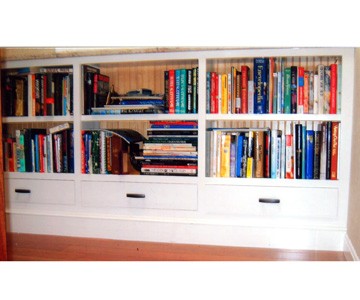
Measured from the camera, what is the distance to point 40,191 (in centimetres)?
208

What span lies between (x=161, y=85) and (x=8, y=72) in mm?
1068

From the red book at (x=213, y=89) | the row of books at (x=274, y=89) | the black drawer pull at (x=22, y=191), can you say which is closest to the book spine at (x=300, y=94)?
the row of books at (x=274, y=89)

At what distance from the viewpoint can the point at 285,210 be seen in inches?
70.1

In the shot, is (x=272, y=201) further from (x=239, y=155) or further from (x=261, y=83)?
(x=261, y=83)

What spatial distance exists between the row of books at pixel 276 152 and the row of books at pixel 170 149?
0.11 metres

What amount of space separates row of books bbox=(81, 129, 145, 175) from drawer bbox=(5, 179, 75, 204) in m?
A: 0.18

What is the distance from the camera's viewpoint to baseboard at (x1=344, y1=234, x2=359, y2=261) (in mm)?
1478

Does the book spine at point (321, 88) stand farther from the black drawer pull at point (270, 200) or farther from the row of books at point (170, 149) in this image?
the row of books at point (170, 149)

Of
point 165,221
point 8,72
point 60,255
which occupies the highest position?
point 8,72

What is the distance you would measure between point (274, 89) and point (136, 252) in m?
1.25
